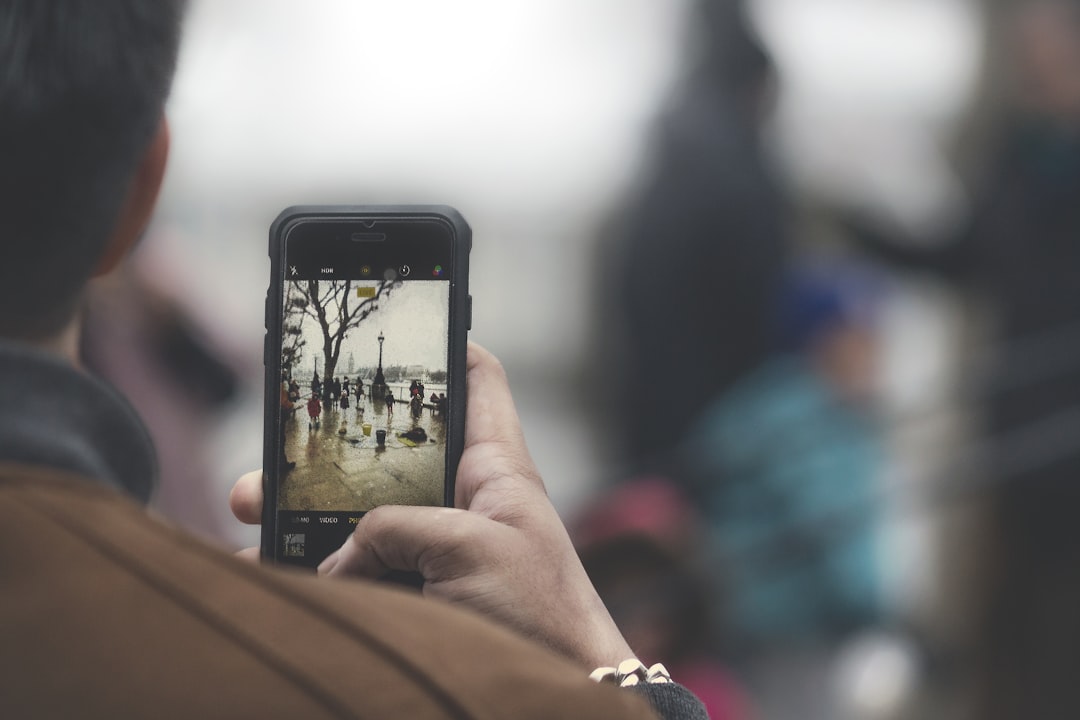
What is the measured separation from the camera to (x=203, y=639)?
53cm

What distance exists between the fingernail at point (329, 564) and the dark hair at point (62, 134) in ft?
0.83

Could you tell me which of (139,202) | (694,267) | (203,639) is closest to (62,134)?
(139,202)

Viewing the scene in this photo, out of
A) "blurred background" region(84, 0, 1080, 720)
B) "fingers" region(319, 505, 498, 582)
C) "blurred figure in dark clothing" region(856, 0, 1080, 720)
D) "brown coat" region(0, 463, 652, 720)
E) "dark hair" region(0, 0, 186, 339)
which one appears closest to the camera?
"brown coat" region(0, 463, 652, 720)

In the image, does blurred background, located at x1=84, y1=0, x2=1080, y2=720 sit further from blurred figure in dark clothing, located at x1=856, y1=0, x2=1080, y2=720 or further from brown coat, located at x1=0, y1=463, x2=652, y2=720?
brown coat, located at x1=0, y1=463, x2=652, y2=720

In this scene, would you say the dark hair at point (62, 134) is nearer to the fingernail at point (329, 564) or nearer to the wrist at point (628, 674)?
the fingernail at point (329, 564)

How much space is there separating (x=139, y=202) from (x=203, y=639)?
300mm

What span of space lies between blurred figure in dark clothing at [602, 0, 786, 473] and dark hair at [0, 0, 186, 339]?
190 centimetres

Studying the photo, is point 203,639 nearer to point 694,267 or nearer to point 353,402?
point 353,402

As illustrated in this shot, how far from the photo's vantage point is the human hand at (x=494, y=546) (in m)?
0.82

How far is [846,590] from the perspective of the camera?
263cm

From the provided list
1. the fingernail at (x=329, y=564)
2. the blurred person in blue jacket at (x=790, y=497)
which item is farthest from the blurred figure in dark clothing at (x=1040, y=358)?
the fingernail at (x=329, y=564)

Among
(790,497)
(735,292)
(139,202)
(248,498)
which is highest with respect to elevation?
(735,292)

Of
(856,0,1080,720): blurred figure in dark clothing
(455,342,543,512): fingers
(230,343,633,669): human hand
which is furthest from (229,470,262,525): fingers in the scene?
(856,0,1080,720): blurred figure in dark clothing

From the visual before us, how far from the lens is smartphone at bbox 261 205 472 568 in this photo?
0.87 metres
